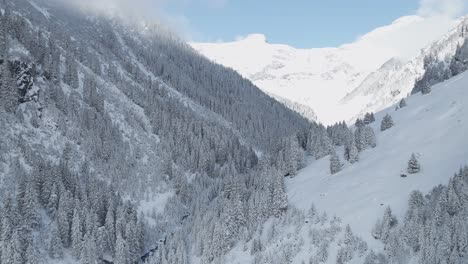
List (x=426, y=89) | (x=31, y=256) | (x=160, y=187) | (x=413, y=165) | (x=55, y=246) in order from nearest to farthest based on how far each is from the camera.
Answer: (x=31, y=256)
(x=413, y=165)
(x=55, y=246)
(x=160, y=187)
(x=426, y=89)

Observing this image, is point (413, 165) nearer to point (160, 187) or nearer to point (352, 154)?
point (352, 154)

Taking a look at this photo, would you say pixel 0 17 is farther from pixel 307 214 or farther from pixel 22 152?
pixel 307 214

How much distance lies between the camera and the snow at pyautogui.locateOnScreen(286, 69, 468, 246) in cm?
9494

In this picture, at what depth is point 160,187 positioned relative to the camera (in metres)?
147

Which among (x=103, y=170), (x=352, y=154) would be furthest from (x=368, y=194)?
(x=103, y=170)

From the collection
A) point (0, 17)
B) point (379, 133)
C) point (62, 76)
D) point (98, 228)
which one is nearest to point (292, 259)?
point (98, 228)

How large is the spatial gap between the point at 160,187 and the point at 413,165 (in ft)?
254

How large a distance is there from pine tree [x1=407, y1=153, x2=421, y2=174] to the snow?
133 cm

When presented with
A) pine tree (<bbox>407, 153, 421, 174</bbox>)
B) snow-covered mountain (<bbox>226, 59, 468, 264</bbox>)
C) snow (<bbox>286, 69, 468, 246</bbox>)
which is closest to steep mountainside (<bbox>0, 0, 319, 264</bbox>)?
snow-covered mountain (<bbox>226, 59, 468, 264</bbox>)

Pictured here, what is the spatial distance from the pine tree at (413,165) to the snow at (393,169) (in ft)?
4.37

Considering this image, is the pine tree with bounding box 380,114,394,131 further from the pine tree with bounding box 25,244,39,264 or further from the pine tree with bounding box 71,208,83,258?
the pine tree with bounding box 25,244,39,264

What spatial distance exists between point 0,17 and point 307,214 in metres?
111

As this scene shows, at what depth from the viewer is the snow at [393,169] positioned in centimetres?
9494

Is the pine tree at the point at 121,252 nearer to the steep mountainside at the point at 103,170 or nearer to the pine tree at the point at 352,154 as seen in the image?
the steep mountainside at the point at 103,170
